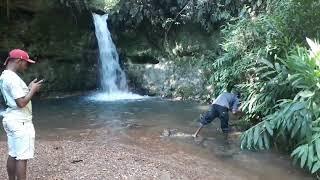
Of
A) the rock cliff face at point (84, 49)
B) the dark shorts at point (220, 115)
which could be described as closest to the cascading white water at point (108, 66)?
the rock cliff face at point (84, 49)

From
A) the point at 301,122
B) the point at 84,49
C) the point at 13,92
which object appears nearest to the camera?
the point at 13,92

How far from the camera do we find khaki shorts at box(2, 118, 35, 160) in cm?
476

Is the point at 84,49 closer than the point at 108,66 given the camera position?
No

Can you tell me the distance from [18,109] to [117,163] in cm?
224

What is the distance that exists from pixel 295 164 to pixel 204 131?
2.96 m

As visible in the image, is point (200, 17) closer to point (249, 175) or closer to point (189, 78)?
point (189, 78)

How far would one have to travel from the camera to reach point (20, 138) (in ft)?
15.7

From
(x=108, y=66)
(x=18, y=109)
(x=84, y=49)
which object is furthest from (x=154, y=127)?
(x=84, y=49)

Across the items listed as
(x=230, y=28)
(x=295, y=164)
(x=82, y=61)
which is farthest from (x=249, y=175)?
(x=82, y=61)

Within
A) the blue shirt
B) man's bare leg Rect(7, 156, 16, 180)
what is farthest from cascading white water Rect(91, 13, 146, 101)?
man's bare leg Rect(7, 156, 16, 180)

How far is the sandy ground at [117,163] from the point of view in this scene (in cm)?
606

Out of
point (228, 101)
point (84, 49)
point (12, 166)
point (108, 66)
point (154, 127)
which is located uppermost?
point (84, 49)

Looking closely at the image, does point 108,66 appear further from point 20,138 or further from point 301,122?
point 20,138

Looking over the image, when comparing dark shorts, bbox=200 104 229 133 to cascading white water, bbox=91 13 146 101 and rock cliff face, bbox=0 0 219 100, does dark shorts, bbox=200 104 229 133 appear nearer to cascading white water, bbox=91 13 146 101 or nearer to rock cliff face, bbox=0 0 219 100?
rock cliff face, bbox=0 0 219 100
